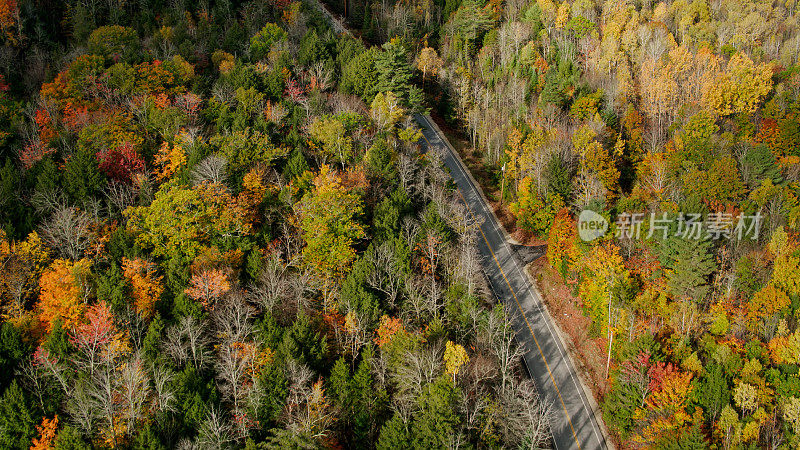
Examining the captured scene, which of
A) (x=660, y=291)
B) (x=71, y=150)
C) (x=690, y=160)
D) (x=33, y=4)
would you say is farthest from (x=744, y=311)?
(x=33, y=4)

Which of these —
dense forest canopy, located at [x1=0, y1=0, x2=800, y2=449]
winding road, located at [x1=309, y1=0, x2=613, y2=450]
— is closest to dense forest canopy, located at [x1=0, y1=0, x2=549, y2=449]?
dense forest canopy, located at [x1=0, y1=0, x2=800, y2=449]

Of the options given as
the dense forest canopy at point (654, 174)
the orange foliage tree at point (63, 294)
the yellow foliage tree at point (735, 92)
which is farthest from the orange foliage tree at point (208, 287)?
the yellow foliage tree at point (735, 92)

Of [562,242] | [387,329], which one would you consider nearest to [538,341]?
[562,242]

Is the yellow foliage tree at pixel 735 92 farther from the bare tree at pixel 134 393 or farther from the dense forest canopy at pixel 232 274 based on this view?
the bare tree at pixel 134 393

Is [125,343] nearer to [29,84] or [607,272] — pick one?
[607,272]

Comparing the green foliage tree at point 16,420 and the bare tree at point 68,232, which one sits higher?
the bare tree at point 68,232
